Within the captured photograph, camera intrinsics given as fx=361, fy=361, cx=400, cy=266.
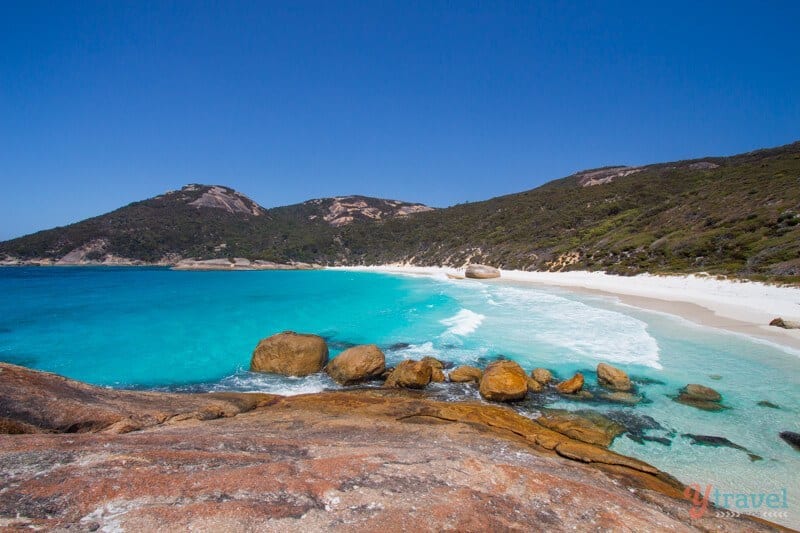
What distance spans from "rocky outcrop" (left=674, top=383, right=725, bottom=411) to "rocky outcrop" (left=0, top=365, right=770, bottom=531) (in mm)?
4832

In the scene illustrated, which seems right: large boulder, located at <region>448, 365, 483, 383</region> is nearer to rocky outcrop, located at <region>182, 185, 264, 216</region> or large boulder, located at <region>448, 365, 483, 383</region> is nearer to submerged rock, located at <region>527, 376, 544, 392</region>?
submerged rock, located at <region>527, 376, 544, 392</region>

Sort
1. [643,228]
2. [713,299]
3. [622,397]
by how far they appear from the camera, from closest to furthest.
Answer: [622,397]
[713,299]
[643,228]

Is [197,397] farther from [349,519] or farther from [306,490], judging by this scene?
[349,519]

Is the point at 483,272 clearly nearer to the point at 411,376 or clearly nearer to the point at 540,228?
the point at 540,228

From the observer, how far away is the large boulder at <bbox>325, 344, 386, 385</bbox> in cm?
1266

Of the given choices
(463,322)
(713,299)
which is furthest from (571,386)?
(713,299)

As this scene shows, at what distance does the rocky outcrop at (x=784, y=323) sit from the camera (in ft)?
56.3

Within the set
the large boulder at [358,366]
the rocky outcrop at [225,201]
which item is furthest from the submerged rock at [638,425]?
the rocky outcrop at [225,201]

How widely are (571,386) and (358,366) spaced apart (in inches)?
279

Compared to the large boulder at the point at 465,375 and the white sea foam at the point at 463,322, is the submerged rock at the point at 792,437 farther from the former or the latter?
the white sea foam at the point at 463,322

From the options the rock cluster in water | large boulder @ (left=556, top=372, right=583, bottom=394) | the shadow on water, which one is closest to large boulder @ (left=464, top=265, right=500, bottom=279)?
the rock cluster in water

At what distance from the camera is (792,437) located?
335 inches

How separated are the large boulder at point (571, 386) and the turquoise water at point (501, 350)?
2.14 ft

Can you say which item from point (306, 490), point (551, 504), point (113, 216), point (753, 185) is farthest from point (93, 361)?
point (113, 216)
